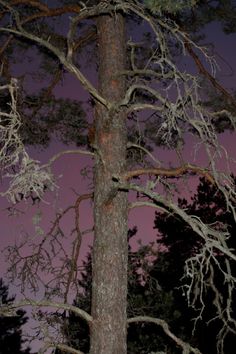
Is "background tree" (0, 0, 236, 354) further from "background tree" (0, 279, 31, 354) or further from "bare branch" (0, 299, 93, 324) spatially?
"background tree" (0, 279, 31, 354)

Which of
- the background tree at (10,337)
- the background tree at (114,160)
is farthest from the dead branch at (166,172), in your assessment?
the background tree at (10,337)

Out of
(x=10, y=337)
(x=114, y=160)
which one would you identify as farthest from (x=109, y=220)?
(x=10, y=337)

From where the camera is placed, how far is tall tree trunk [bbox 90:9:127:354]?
268 inches

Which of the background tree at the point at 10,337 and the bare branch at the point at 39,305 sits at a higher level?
the background tree at the point at 10,337

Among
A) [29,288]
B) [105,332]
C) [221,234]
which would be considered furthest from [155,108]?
[29,288]

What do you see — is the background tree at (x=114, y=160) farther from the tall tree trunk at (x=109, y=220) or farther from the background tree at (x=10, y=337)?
the background tree at (x=10, y=337)

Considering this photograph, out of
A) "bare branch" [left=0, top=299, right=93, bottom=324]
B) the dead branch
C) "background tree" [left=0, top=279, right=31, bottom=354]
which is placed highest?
"background tree" [left=0, top=279, right=31, bottom=354]

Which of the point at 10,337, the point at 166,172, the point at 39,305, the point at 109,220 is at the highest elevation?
the point at 10,337

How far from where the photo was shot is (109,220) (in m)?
7.06

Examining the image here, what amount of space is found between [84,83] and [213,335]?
22760mm

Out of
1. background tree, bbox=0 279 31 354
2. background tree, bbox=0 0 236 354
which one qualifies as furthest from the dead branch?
background tree, bbox=0 279 31 354

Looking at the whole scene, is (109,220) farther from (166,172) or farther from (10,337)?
(10,337)

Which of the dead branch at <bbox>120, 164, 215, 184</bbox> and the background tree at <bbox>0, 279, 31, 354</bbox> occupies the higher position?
the background tree at <bbox>0, 279, 31, 354</bbox>

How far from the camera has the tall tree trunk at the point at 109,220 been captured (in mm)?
6816
